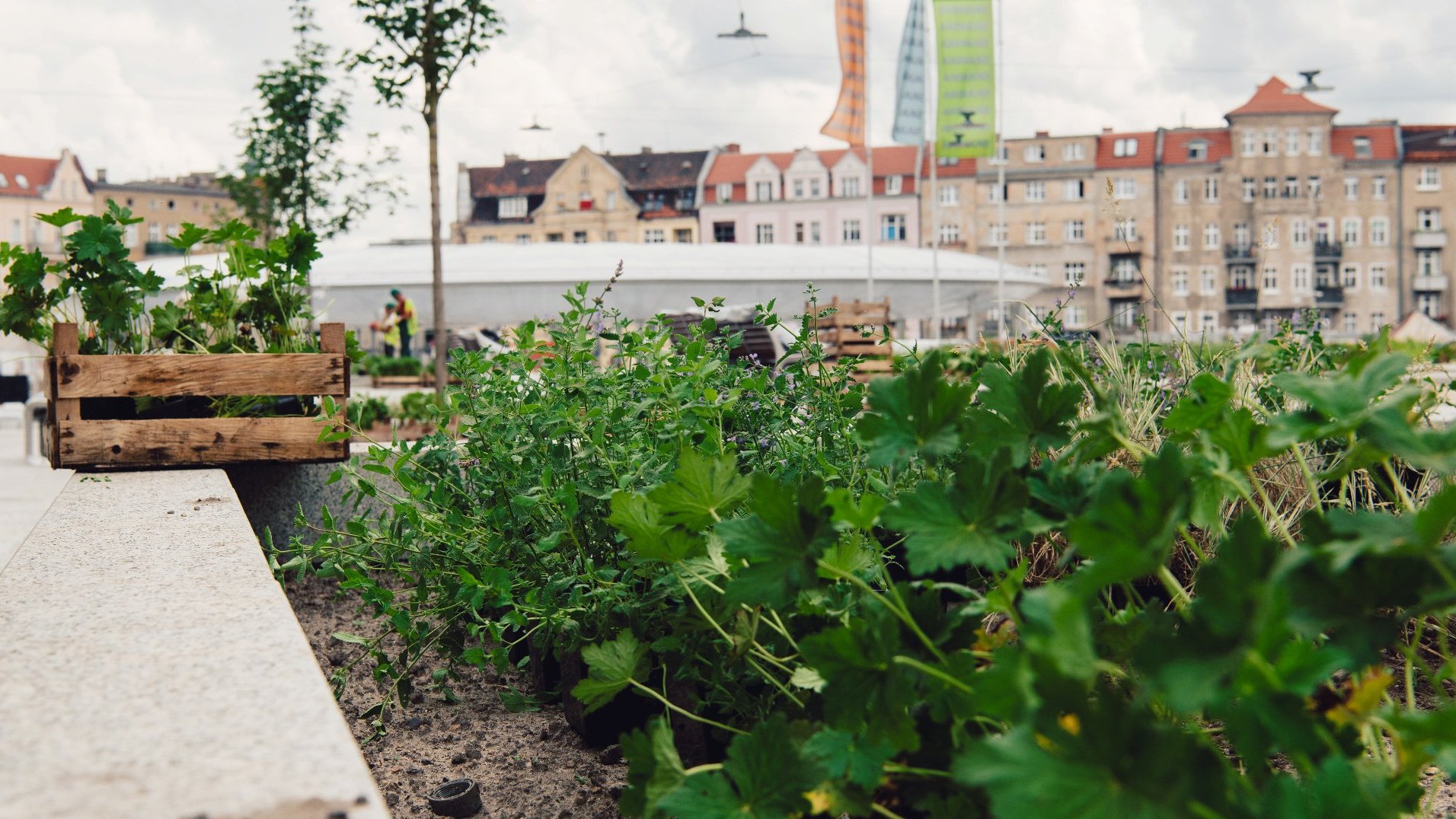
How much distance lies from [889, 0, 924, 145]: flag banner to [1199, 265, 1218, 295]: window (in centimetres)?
4059

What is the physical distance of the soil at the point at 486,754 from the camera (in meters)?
2.00

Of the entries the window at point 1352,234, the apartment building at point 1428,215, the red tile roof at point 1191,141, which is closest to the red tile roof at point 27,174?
the red tile roof at point 1191,141

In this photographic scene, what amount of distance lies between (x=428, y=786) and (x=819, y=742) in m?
1.19

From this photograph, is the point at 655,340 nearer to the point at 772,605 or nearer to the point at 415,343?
the point at 772,605

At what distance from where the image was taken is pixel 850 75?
22359 mm

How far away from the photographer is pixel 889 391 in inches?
46.3

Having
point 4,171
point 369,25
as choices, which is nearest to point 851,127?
point 369,25

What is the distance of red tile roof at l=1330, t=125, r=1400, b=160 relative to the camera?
59.6 m

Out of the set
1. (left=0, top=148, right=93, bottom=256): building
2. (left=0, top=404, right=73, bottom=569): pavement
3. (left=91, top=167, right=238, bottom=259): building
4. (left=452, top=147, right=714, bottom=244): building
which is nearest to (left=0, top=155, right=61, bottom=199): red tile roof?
(left=0, top=148, right=93, bottom=256): building

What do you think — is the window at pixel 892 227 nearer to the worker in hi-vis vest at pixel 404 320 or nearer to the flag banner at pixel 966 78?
the flag banner at pixel 966 78

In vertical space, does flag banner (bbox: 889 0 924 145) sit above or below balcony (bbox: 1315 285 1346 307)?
above

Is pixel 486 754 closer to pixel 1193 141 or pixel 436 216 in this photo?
pixel 436 216

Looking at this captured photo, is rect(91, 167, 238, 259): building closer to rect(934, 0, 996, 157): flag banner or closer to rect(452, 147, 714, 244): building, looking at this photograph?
rect(452, 147, 714, 244): building

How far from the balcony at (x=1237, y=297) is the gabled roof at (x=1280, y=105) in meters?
8.62
